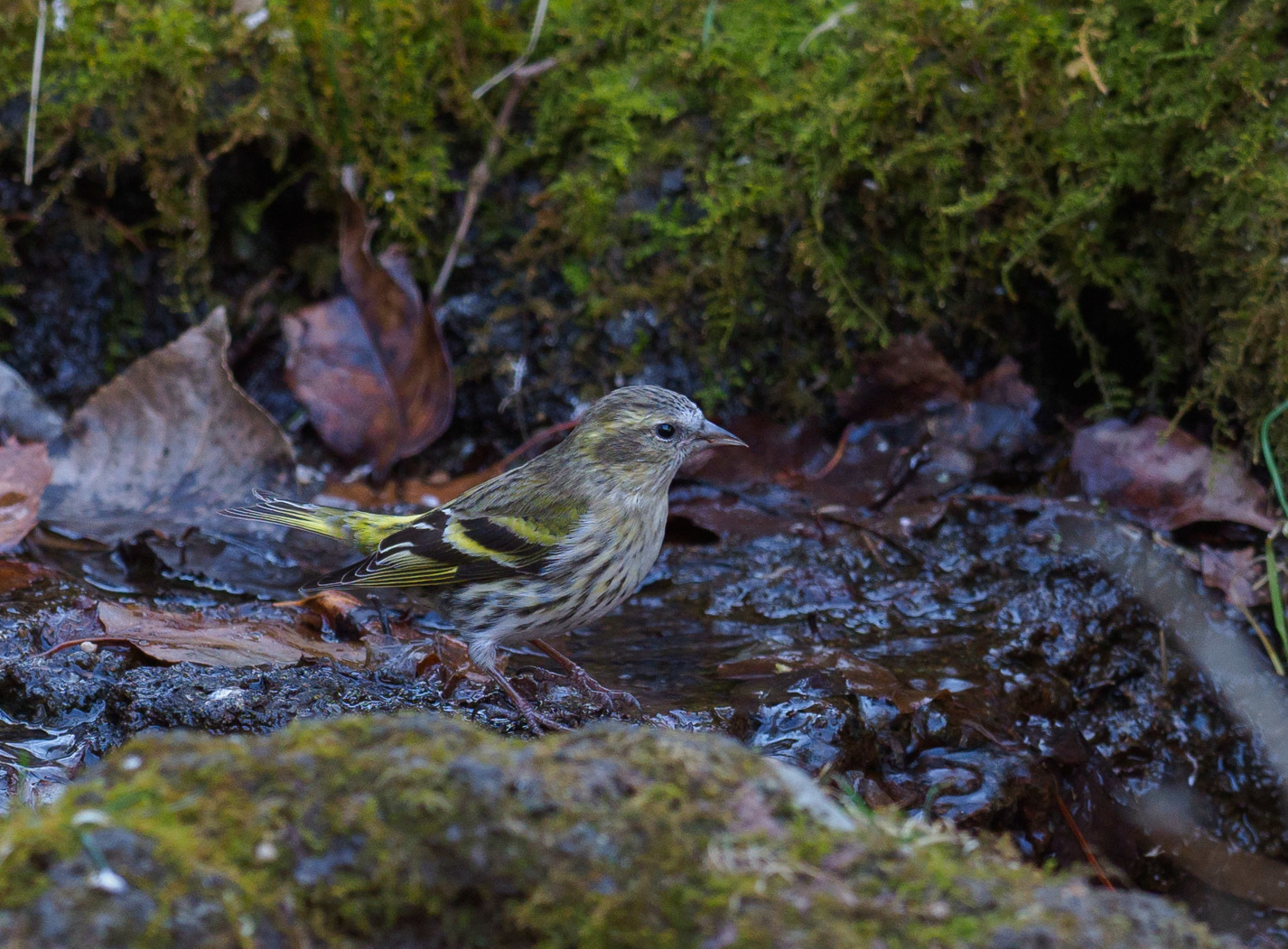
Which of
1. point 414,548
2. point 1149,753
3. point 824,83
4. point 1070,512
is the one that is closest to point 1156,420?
point 1070,512

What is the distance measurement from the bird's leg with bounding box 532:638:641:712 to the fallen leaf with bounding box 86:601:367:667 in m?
0.70

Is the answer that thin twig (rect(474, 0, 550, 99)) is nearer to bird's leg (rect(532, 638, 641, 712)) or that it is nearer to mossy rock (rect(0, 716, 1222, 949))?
bird's leg (rect(532, 638, 641, 712))

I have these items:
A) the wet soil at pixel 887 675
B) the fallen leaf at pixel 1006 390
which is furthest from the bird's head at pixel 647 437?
the fallen leaf at pixel 1006 390

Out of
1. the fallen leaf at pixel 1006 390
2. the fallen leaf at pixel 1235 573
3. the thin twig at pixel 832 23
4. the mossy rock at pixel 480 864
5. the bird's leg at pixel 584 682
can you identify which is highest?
the thin twig at pixel 832 23

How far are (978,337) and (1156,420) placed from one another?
95cm

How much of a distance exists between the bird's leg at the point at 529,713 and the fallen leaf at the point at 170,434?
2007 mm

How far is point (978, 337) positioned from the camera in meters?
5.73

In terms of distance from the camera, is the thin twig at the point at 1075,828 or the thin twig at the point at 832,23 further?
the thin twig at the point at 832,23

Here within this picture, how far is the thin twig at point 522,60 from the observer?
570 cm

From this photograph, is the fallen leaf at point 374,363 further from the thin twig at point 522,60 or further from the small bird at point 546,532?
the small bird at point 546,532

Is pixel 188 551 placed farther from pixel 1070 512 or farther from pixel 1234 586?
pixel 1234 586

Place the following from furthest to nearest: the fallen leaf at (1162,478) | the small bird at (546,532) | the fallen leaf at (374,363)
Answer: the fallen leaf at (374,363) < the fallen leaf at (1162,478) < the small bird at (546,532)

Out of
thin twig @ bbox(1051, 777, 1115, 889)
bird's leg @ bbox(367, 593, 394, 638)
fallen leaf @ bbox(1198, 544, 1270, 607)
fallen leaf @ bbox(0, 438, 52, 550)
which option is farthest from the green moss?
thin twig @ bbox(1051, 777, 1115, 889)

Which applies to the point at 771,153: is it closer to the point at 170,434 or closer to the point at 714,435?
the point at 714,435
